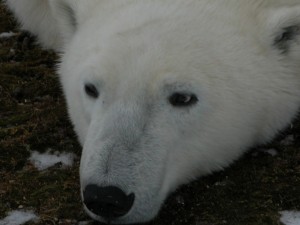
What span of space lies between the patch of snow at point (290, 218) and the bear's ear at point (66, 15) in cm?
181

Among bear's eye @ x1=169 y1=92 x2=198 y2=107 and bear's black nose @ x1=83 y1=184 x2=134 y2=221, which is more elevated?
bear's eye @ x1=169 y1=92 x2=198 y2=107

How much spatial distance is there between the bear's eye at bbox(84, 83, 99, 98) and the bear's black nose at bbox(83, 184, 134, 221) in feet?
2.12

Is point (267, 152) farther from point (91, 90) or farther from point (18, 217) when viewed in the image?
point (18, 217)

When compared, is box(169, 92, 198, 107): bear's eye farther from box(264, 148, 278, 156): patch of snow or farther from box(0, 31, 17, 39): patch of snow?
box(0, 31, 17, 39): patch of snow

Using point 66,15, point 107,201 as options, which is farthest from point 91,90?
point 66,15

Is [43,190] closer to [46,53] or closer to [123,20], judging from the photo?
[123,20]

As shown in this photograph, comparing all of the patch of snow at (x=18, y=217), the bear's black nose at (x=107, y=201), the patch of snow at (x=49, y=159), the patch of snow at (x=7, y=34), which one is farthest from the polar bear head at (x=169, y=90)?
the patch of snow at (x=7, y=34)

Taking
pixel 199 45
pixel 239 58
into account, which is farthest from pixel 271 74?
pixel 199 45

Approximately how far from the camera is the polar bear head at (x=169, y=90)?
2998 millimetres

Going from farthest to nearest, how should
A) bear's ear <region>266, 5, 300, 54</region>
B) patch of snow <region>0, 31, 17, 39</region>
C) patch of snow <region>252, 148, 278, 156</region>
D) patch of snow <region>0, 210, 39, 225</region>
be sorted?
1. patch of snow <region>0, 31, 17, 39</region>
2. patch of snow <region>252, 148, 278, 156</region>
3. bear's ear <region>266, 5, 300, 54</region>
4. patch of snow <region>0, 210, 39, 225</region>

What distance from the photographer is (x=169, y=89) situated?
10.4 feet

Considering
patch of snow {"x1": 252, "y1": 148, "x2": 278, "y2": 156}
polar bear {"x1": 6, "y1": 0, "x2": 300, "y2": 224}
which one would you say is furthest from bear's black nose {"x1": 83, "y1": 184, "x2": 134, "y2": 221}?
patch of snow {"x1": 252, "y1": 148, "x2": 278, "y2": 156}

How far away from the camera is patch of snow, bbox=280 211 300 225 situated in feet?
10.6

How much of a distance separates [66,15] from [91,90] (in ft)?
2.88
